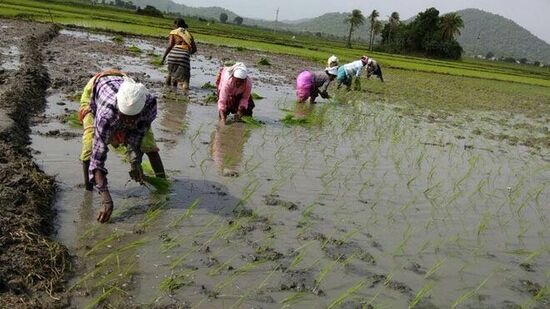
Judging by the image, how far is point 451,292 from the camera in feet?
10.5

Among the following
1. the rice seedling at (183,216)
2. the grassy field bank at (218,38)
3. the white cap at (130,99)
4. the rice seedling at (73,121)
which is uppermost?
the grassy field bank at (218,38)

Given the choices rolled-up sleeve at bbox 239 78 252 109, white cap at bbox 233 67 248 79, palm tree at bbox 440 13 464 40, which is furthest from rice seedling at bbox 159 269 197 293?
palm tree at bbox 440 13 464 40

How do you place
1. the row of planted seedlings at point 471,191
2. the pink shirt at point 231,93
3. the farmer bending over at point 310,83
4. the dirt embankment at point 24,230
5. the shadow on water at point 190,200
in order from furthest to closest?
the farmer bending over at point 310,83 → the pink shirt at point 231,93 → the row of planted seedlings at point 471,191 → the shadow on water at point 190,200 → the dirt embankment at point 24,230

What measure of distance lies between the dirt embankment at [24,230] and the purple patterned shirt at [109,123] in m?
0.43

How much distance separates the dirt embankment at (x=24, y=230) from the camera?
2633 mm

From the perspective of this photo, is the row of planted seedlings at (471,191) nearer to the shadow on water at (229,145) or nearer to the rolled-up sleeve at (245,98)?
the shadow on water at (229,145)

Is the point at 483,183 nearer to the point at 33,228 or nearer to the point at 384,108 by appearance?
the point at 33,228

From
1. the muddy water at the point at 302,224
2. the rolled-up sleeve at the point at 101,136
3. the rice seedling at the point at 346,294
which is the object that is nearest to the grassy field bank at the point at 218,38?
the muddy water at the point at 302,224

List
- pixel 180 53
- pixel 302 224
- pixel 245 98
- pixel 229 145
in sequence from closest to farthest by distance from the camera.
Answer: pixel 302 224 < pixel 229 145 < pixel 245 98 < pixel 180 53

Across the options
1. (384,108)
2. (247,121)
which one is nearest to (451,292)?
(247,121)

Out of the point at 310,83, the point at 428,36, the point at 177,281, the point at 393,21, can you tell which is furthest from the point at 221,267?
the point at 393,21

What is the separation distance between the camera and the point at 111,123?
3557 mm

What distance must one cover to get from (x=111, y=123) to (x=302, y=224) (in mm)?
1556

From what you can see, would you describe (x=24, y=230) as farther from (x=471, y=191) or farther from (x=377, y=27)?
(x=377, y=27)
